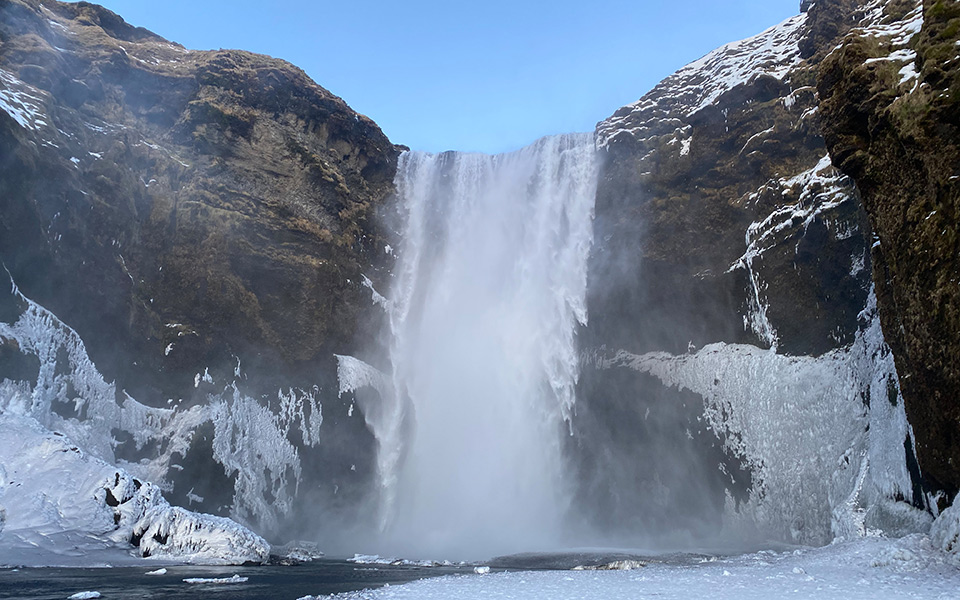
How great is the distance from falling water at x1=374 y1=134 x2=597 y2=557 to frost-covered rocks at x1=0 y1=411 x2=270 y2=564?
13.3m

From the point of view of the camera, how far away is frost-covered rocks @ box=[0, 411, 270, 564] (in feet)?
71.9

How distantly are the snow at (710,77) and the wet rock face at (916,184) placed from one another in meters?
18.2

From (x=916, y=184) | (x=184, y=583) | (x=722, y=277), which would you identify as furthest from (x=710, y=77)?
(x=184, y=583)

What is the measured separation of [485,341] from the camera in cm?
4578

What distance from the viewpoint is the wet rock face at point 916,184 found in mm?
16234

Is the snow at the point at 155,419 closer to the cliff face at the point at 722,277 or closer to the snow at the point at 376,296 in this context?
the snow at the point at 376,296

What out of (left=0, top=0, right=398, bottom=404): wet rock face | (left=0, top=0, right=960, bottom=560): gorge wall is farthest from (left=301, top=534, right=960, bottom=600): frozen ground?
(left=0, top=0, right=398, bottom=404): wet rock face

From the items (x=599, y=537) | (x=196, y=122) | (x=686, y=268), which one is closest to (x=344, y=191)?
(x=196, y=122)

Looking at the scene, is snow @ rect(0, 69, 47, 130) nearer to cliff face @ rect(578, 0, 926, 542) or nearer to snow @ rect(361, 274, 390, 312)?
snow @ rect(361, 274, 390, 312)

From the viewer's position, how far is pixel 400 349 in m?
46.0

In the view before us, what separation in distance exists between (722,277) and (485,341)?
1697cm

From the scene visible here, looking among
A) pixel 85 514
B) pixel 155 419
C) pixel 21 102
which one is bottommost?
pixel 85 514

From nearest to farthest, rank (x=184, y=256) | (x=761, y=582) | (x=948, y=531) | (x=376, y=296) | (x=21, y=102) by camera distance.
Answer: (x=761, y=582) → (x=948, y=531) → (x=21, y=102) → (x=184, y=256) → (x=376, y=296)

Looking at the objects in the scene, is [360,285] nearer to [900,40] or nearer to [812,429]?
[812,429]
